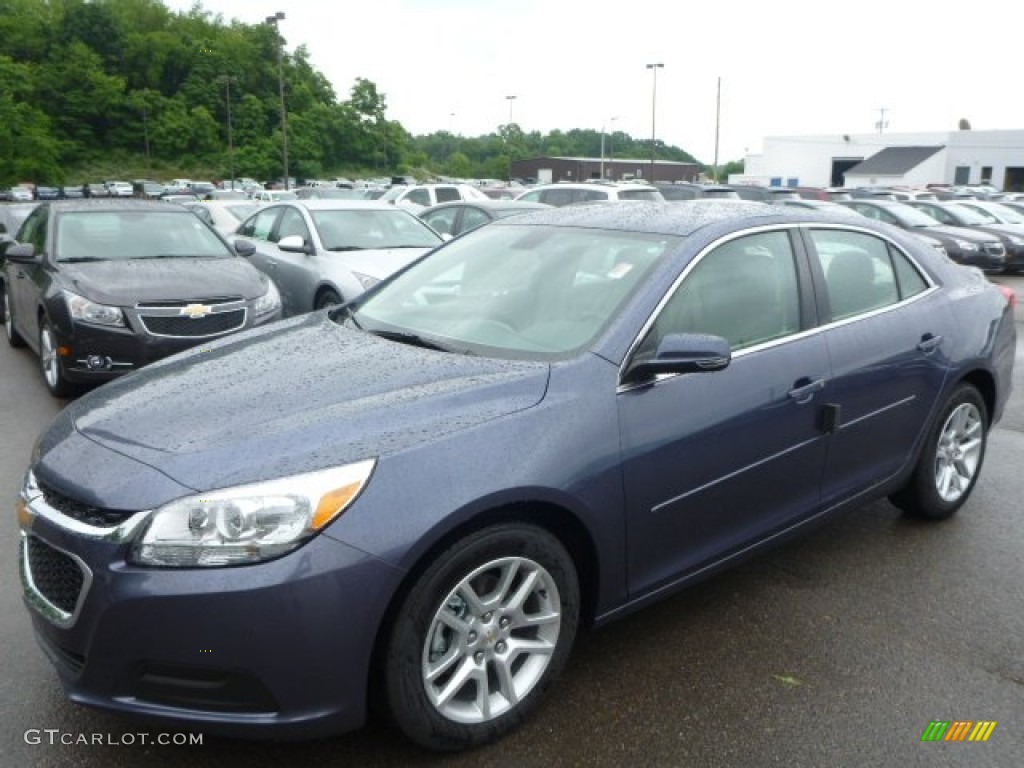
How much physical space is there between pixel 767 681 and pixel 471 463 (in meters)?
1.40

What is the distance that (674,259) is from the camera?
3.23m

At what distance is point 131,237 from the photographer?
302 inches

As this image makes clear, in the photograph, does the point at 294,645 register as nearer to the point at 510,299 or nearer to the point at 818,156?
the point at 510,299

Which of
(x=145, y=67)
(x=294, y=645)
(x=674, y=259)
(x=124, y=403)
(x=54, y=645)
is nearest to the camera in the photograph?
(x=294, y=645)

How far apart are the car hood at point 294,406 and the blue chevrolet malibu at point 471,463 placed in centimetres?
1

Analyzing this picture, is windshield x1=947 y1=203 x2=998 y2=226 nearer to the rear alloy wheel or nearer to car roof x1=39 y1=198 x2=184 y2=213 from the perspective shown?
the rear alloy wheel

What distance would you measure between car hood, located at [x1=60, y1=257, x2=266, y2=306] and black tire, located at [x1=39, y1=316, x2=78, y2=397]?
489 mm

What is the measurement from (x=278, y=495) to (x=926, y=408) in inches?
122

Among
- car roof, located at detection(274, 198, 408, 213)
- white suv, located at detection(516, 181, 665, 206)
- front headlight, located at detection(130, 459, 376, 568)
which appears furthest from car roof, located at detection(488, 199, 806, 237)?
white suv, located at detection(516, 181, 665, 206)

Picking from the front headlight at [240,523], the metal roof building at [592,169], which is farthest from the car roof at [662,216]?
the metal roof building at [592,169]

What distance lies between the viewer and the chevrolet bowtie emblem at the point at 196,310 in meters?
6.60

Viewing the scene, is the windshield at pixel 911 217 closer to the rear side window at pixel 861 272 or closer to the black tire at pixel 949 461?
the black tire at pixel 949 461

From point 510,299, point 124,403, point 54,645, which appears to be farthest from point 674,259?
point 54,645

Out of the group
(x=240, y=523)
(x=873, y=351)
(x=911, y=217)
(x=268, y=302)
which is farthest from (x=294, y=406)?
(x=911, y=217)
